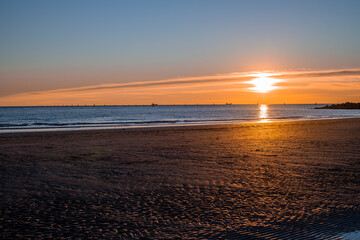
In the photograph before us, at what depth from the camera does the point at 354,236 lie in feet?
16.2

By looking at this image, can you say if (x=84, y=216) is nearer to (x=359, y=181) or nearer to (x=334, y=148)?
(x=359, y=181)

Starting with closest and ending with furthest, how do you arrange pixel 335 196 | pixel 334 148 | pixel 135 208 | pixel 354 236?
pixel 354 236
pixel 135 208
pixel 335 196
pixel 334 148

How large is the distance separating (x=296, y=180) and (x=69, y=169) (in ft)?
23.0

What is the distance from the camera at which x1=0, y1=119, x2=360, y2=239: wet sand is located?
17.4ft

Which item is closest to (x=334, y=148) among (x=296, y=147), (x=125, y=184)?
(x=296, y=147)

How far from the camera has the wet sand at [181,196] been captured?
5.31m

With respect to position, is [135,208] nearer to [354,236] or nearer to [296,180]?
[354,236]

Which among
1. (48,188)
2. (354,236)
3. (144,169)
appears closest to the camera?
(354,236)

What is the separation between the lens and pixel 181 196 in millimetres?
7281

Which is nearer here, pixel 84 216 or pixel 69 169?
pixel 84 216

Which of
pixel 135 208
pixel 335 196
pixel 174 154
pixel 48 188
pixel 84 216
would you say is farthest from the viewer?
pixel 174 154

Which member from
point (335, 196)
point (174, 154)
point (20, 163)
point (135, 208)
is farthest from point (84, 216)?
point (174, 154)

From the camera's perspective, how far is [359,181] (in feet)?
27.8

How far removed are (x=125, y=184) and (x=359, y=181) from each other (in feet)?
20.3
